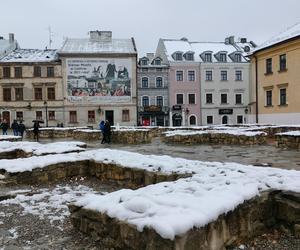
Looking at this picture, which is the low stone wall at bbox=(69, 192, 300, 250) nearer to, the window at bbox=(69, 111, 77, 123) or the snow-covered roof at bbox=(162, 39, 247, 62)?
the window at bbox=(69, 111, 77, 123)

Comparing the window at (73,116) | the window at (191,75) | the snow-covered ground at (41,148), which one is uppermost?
the window at (191,75)

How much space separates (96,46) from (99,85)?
5.83m

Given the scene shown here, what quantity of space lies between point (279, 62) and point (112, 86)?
880 inches

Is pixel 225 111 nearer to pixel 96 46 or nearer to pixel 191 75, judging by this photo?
pixel 191 75

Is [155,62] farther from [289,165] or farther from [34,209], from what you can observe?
[34,209]

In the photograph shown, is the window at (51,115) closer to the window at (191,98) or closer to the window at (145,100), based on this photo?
the window at (145,100)

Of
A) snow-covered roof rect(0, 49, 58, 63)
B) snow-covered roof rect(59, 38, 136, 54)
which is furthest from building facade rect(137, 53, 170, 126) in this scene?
snow-covered roof rect(0, 49, 58, 63)

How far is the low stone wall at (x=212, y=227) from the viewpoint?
361cm

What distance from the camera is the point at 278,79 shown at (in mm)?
31453

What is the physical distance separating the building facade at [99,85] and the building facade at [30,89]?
1.27m

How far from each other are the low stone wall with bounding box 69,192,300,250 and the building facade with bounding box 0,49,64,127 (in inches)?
1757

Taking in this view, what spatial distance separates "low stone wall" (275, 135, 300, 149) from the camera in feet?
47.3

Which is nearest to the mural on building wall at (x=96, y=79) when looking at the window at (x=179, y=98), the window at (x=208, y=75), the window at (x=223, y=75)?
the window at (x=179, y=98)

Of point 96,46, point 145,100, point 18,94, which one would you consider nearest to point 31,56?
point 18,94
